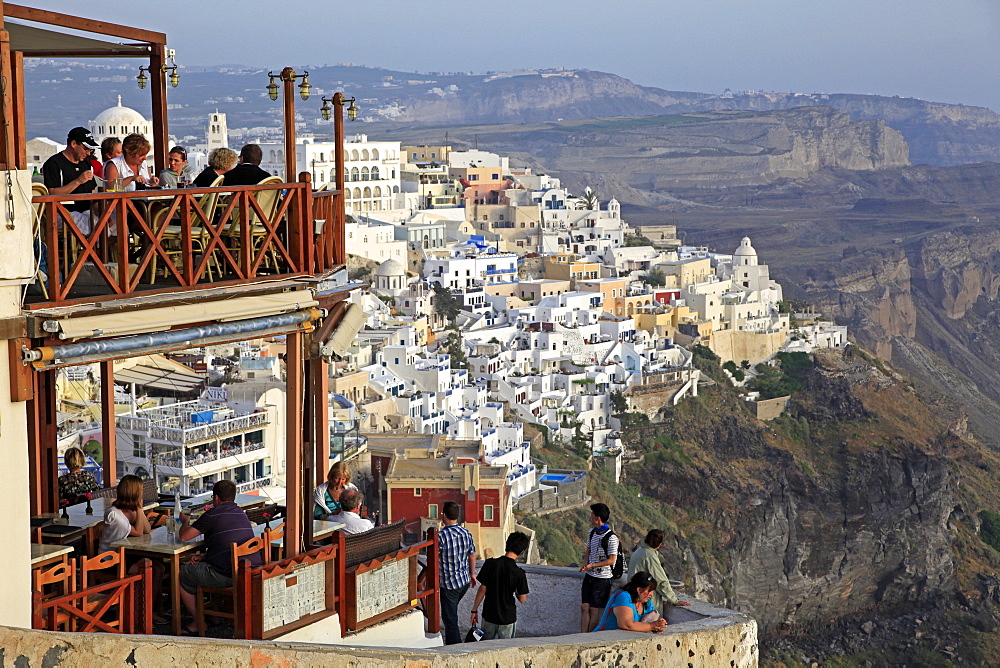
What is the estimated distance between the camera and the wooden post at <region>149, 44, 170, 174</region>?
6820 mm

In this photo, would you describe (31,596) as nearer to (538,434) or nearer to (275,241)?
(275,241)

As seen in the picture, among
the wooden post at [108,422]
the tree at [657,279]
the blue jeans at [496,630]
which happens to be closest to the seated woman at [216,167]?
the wooden post at [108,422]

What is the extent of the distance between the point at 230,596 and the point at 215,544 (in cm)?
24

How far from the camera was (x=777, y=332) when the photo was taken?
62688mm

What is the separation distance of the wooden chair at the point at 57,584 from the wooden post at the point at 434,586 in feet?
6.57

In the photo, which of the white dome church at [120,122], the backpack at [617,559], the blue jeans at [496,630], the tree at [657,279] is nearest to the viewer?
the blue jeans at [496,630]

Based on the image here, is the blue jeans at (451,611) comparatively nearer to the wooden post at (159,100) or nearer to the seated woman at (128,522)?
the seated woman at (128,522)

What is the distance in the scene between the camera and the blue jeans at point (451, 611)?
695 cm

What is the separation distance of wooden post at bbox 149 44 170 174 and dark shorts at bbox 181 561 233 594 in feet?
7.75

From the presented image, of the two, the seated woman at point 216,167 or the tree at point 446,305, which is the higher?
the seated woman at point 216,167

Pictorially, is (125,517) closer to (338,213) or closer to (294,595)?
(294,595)

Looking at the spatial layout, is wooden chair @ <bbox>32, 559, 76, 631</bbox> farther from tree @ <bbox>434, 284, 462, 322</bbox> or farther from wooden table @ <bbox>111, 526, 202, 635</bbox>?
tree @ <bbox>434, 284, 462, 322</bbox>

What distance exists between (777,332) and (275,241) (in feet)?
192

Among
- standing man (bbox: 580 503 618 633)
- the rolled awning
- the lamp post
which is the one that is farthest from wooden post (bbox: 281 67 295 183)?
standing man (bbox: 580 503 618 633)
